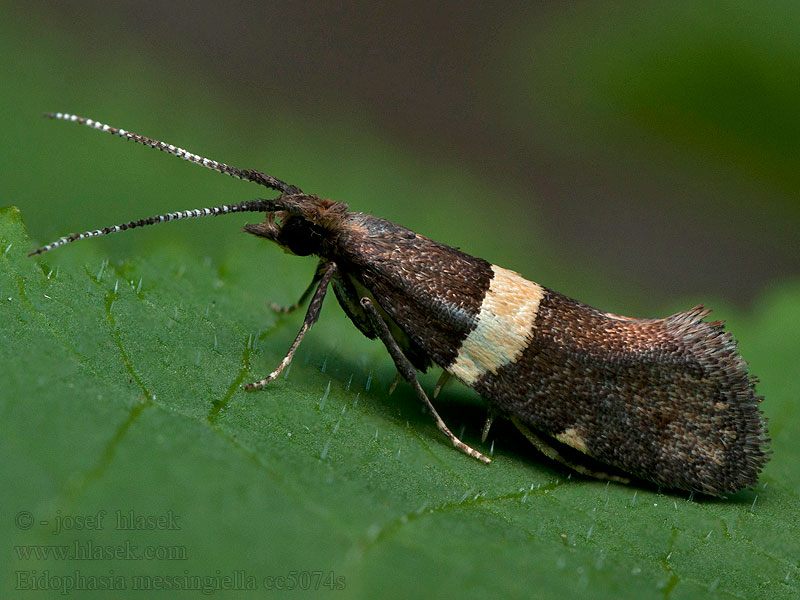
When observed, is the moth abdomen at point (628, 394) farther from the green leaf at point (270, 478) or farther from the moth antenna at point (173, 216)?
the moth antenna at point (173, 216)

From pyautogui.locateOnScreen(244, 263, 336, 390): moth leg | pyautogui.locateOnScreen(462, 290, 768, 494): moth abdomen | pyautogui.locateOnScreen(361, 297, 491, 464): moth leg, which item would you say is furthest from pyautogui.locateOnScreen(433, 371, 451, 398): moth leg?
pyautogui.locateOnScreen(244, 263, 336, 390): moth leg

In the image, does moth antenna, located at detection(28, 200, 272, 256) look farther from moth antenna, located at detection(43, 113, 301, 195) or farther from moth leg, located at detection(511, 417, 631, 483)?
moth leg, located at detection(511, 417, 631, 483)

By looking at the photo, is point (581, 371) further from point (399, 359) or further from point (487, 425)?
point (399, 359)

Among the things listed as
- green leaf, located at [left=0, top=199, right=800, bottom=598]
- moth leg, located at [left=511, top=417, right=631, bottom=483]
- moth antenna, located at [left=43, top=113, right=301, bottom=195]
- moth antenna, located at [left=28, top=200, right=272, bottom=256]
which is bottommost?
green leaf, located at [left=0, top=199, right=800, bottom=598]

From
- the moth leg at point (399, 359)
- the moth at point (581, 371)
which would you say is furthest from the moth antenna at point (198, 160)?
the moth leg at point (399, 359)

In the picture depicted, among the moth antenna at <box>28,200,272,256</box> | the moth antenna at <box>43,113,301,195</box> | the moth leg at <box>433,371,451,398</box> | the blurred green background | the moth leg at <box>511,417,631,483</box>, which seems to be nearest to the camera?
the blurred green background

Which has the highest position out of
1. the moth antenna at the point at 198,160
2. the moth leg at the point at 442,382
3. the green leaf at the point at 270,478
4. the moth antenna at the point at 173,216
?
the moth antenna at the point at 198,160
